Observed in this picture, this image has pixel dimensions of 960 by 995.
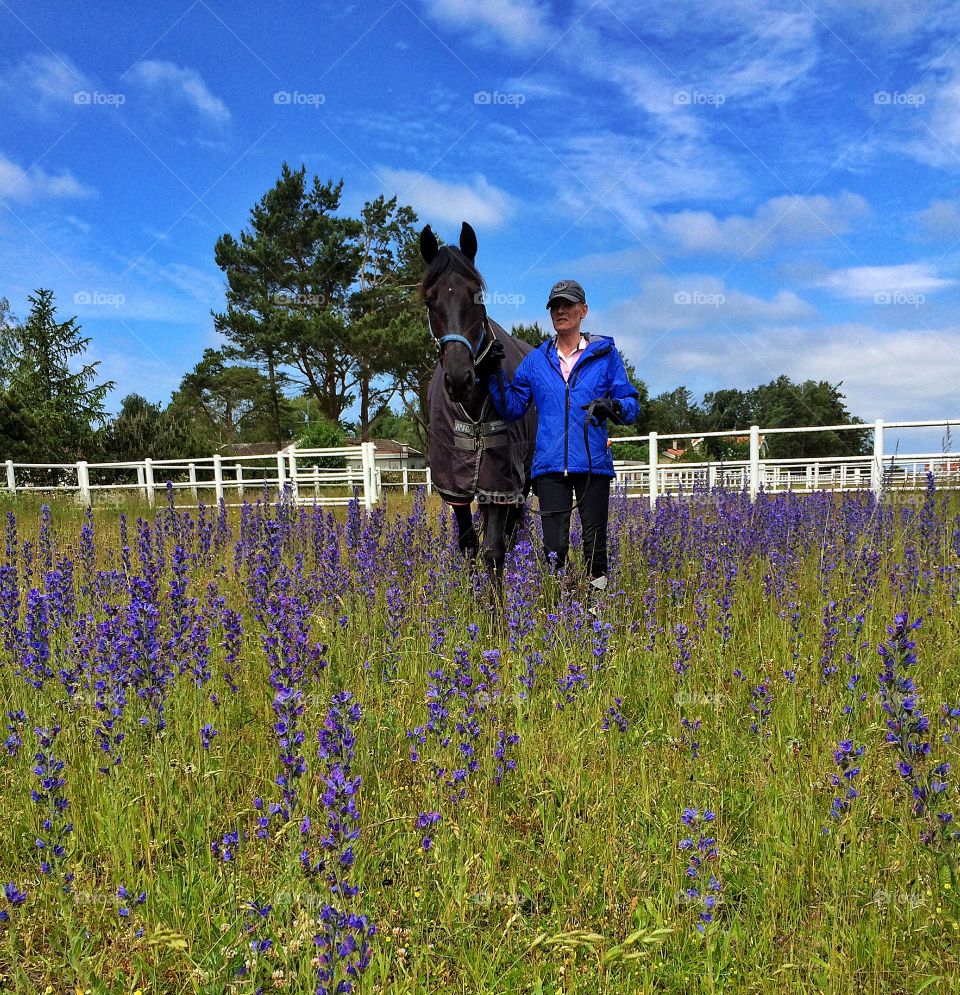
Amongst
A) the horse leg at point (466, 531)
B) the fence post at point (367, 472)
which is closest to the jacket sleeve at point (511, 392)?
the horse leg at point (466, 531)

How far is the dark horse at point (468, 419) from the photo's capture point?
3.82m

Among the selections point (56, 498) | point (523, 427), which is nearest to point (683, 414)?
point (56, 498)

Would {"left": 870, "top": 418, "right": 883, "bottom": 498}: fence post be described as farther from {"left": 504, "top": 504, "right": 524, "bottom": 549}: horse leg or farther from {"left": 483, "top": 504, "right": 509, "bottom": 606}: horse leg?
{"left": 483, "top": 504, "right": 509, "bottom": 606}: horse leg

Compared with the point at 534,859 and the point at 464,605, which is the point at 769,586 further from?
the point at 534,859

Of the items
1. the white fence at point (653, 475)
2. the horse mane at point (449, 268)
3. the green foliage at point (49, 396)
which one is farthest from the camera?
the green foliage at point (49, 396)

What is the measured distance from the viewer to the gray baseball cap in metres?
3.98

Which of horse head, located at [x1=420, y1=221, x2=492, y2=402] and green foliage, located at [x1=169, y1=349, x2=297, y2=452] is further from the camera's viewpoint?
green foliage, located at [x1=169, y1=349, x2=297, y2=452]

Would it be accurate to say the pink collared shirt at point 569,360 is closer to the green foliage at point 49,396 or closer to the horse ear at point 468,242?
the horse ear at point 468,242

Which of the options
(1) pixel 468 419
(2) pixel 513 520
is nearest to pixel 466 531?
(2) pixel 513 520

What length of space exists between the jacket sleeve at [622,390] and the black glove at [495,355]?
2.30 ft

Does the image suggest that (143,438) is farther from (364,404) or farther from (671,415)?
(671,415)

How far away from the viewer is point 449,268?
3.94 m

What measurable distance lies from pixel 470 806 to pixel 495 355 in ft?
8.90

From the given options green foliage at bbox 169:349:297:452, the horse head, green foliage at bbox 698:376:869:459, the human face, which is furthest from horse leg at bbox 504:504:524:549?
green foliage at bbox 698:376:869:459
